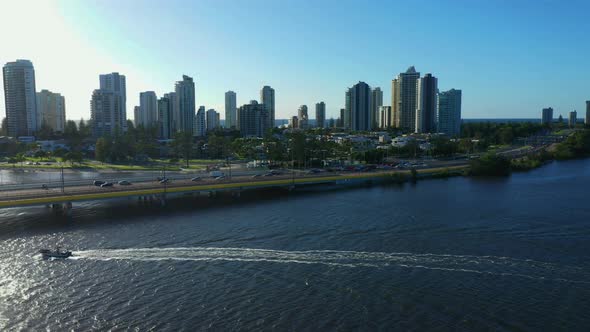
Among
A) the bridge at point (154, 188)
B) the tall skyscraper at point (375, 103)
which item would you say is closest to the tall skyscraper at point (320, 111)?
the tall skyscraper at point (375, 103)

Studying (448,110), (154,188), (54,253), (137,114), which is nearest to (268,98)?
(137,114)

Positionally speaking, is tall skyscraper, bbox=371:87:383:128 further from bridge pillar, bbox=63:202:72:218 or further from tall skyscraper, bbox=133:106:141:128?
bridge pillar, bbox=63:202:72:218

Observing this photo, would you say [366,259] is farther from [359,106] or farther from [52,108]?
[52,108]

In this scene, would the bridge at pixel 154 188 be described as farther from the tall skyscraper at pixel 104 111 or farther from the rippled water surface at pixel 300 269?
the tall skyscraper at pixel 104 111

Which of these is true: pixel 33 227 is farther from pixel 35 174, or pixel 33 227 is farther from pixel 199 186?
pixel 35 174

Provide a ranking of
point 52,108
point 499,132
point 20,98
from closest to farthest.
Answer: point 20,98
point 499,132
point 52,108

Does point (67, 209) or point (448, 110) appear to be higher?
point (448, 110)

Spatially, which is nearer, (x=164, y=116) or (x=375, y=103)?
(x=164, y=116)
